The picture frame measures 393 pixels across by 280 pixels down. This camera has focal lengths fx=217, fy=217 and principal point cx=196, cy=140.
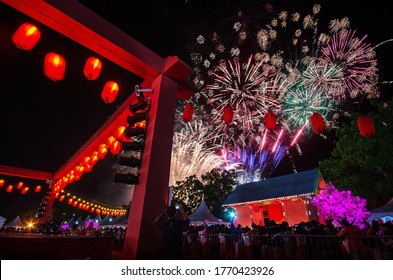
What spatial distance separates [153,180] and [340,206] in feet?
55.4

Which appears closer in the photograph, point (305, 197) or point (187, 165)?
point (305, 197)

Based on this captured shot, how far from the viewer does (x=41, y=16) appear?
14.1 ft

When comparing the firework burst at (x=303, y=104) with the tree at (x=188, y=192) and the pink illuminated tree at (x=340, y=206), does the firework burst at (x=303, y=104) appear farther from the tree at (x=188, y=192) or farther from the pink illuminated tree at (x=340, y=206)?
the tree at (x=188, y=192)

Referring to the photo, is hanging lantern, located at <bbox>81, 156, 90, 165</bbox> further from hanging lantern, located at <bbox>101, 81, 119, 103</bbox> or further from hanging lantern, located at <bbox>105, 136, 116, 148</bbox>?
hanging lantern, located at <bbox>101, 81, 119, 103</bbox>

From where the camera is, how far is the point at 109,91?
567 cm

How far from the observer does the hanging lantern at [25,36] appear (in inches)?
155

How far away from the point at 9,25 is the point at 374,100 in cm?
2107

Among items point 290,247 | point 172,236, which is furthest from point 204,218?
point 172,236

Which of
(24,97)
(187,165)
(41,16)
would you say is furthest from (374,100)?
(24,97)

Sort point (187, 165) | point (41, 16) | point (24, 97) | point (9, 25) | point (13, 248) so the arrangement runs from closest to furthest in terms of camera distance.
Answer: point (13, 248), point (41, 16), point (9, 25), point (24, 97), point (187, 165)

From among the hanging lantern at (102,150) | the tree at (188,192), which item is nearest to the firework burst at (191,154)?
the tree at (188,192)

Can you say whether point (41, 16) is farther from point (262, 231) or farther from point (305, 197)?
point (305, 197)

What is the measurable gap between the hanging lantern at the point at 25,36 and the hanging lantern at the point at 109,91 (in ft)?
5.99

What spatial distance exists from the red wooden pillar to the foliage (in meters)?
16.4
